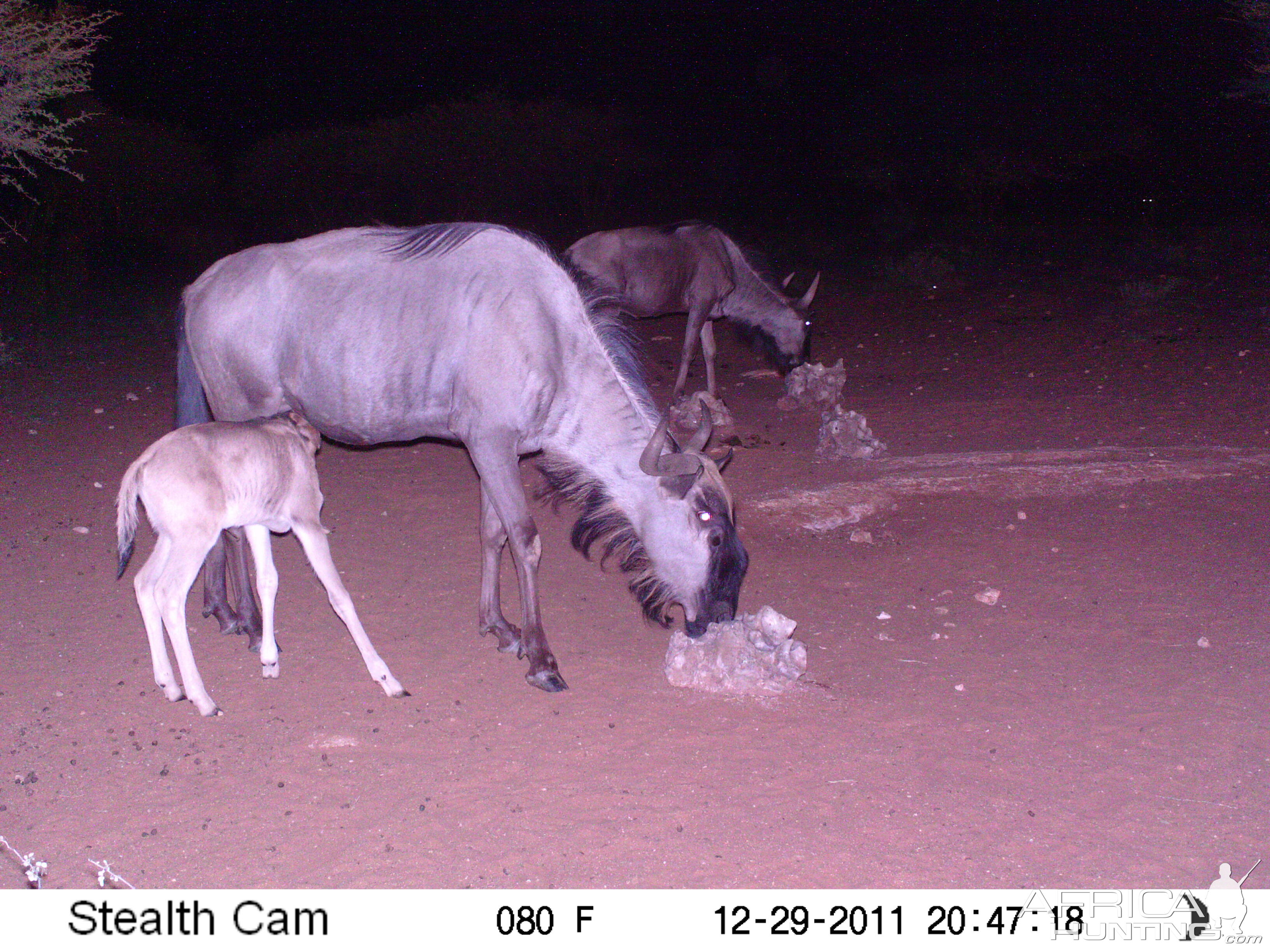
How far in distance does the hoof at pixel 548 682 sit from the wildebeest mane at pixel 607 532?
679 mm

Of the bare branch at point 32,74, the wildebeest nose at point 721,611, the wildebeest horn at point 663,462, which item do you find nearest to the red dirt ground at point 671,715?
the wildebeest nose at point 721,611

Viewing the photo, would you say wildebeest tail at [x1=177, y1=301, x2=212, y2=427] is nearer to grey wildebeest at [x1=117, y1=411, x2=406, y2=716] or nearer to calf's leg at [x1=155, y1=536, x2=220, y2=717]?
grey wildebeest at [x1=117, y1=411, x2=406, y2=716]

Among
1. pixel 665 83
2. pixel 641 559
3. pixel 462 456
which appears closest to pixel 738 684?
pixel 641 559

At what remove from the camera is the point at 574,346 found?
5746 mm

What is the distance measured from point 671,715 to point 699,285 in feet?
24.8

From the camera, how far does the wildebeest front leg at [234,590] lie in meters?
5.93

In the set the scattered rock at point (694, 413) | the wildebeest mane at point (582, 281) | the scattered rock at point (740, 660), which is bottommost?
the scattered rock at point (694, 413)

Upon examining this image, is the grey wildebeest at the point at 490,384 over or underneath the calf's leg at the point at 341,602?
over

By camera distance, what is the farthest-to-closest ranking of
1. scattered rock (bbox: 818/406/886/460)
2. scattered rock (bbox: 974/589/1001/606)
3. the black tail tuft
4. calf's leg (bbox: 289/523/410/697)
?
scattered rock (bbox: 818/406/886/460) < scattered rock (bbox: 974/589/1001/606) < calf's leg (bbox: 289/523/410/697) < the black tail tuft

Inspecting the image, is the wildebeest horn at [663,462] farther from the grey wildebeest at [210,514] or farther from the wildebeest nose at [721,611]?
the grey wildebeest at [210,514]

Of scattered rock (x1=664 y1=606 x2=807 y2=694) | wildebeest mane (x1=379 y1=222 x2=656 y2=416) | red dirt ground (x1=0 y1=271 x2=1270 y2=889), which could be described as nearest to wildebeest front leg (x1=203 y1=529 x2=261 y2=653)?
red dirt ground (x1=0 y1=271 x2=1270 y2=889)

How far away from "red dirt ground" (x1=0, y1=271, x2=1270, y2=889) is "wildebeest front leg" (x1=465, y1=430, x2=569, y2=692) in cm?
30

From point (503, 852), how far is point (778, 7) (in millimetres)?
34307

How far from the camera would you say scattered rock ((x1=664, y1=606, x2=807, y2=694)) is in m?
5.28
